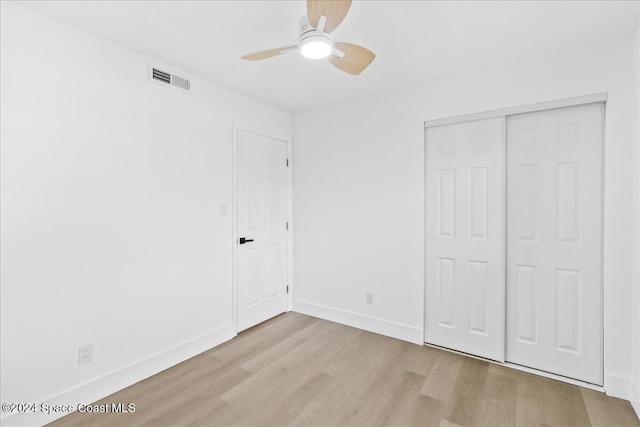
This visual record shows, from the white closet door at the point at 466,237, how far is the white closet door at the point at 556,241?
10cm

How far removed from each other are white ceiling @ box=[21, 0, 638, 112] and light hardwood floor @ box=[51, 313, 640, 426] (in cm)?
245

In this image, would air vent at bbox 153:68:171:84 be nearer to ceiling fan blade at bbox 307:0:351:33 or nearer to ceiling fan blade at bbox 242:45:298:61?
ceiling fan blade at bbox 242:45:298:61

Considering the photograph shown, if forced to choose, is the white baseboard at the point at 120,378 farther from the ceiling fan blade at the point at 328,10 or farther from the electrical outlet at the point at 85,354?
the ceiling fan blade at the point at 328,10

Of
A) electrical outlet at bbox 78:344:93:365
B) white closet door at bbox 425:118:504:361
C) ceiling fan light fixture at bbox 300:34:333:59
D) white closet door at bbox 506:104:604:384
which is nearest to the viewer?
ceiling fan light fixture at bbox 300:34:333:59

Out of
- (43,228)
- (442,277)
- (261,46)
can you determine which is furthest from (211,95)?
(442,277)

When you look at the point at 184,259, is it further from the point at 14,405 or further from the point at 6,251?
the point at 14,405

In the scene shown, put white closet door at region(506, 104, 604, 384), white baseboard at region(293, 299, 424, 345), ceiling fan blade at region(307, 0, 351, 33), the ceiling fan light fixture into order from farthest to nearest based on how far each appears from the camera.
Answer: white baseboard at region(293, 299, 424, 345) → white closet door at region(506, 104, 604, 384) → the ceiling fan light fixture → ceiling fan blade at region(307, 0, 351, 33)

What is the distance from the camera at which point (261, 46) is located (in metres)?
2.23

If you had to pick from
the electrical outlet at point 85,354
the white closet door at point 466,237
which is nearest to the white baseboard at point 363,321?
the white closet door at point 466,237

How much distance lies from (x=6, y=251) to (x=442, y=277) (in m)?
3.12

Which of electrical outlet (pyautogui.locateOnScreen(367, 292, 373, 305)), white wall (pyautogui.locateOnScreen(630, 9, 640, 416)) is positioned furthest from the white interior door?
white wall (pyautogui.locateOnScreen(630, 9, 640, 416))

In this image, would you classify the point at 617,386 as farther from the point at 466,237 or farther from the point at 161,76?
the point at 161,76

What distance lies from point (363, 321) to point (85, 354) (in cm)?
237

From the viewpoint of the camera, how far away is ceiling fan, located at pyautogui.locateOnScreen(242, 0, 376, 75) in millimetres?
1385
